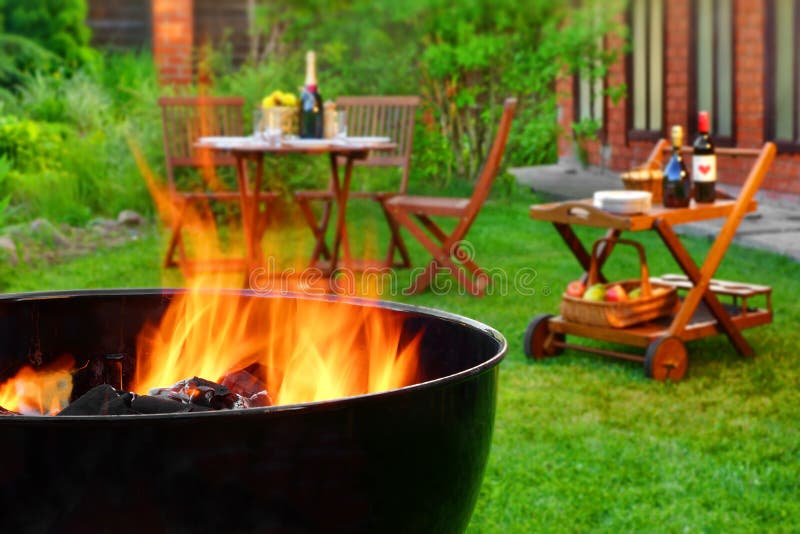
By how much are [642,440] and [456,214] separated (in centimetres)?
255

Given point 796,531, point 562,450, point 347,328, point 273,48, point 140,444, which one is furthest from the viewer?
point 273,48

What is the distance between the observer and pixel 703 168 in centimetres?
470

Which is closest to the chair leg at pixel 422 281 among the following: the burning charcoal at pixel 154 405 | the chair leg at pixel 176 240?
the chair leg at pixel 176 240

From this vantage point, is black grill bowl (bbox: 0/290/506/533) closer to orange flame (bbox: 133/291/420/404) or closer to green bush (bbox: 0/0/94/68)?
orange flame (bbox: 133/291/420/404)

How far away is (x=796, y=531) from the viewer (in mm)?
3084

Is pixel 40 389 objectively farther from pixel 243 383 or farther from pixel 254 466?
pixel 254 466

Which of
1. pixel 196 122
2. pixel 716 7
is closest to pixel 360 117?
pixel 196 122

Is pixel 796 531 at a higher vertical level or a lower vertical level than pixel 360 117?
lower

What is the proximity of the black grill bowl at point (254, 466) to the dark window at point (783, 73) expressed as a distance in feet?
25.9

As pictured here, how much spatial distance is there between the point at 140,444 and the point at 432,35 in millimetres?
9236

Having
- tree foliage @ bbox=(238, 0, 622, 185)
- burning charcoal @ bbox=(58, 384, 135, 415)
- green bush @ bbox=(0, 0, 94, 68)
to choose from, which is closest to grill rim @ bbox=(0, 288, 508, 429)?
burning charcoal @ bbox=(58, 384, 135, 415)

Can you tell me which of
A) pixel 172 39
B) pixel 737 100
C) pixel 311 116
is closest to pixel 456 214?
pixel 311 116

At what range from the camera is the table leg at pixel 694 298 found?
4500 mm

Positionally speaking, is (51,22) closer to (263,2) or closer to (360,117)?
(263,2)
